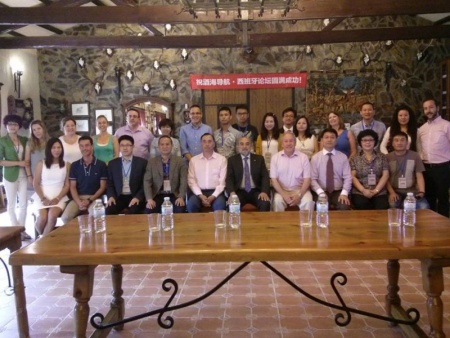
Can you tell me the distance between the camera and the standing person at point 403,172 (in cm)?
408

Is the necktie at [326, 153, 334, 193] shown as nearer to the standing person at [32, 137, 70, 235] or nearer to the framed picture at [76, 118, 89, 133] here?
the standing person at [32, 137, 70, 235]

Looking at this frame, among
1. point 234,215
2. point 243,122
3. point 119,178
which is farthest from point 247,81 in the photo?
point 234,215

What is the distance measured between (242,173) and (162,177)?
83 centimetres

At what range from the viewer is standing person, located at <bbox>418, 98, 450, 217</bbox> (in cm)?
428

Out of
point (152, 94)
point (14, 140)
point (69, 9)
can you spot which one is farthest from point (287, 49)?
point (14, 140)

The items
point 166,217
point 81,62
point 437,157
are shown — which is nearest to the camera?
point 166,217

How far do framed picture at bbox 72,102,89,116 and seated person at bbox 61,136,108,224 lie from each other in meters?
4.88

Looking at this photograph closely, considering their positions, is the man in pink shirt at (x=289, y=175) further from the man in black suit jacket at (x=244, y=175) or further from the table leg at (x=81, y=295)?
the table leg at (x=81, y=295)

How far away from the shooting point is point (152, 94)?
28.4 ft

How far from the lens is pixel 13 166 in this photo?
448cm

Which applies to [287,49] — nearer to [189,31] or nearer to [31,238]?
[189,31]

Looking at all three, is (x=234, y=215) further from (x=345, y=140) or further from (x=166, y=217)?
(x=345, y=140)

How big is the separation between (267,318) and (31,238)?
10.6 ft

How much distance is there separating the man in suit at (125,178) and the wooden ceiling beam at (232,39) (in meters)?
3.87
